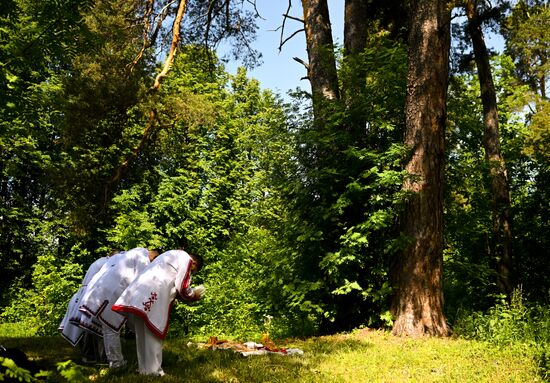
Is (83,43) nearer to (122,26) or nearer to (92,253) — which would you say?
(122,26)

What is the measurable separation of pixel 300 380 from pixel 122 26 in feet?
46.1

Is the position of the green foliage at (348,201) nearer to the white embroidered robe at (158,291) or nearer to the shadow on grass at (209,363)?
the shadow on grass at (209,363)

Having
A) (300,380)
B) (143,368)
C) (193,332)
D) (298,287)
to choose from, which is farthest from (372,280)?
(193,332)

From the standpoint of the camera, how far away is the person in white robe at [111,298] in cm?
636

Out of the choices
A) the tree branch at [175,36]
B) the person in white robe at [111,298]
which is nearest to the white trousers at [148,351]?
the person in white robe at [111,298]

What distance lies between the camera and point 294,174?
1094 centimetres

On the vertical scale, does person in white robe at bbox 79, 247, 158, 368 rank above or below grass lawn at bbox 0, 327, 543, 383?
above

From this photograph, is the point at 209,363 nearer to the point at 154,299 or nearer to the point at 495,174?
the point at 154,299

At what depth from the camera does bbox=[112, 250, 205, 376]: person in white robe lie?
5.81 m

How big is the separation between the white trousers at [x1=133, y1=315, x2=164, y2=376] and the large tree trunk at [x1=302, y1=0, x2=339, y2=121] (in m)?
6.47

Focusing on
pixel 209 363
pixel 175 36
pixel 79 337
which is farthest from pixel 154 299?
pixel 175 36

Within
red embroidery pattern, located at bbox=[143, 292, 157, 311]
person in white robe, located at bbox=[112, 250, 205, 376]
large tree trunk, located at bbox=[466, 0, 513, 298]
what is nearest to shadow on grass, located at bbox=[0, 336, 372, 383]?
person in white robe, located at bbox=[112, 250, 205, 376]

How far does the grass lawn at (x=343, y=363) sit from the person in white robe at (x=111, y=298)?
35 centimetres

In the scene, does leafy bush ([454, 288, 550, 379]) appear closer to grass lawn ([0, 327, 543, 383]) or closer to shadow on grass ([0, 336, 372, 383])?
grass lawn ([0, 327, 543, 383])
